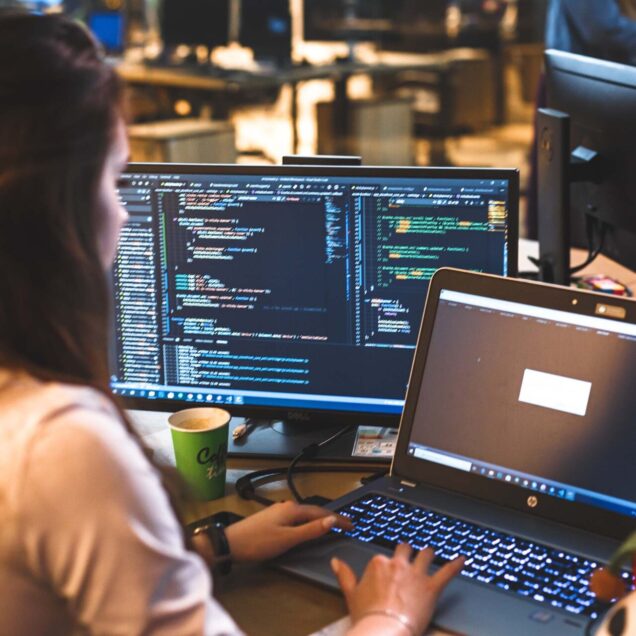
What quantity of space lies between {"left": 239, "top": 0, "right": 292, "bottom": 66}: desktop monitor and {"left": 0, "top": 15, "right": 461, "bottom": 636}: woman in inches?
235

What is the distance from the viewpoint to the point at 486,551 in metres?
1.17

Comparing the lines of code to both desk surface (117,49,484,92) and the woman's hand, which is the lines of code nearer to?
the woman's hand

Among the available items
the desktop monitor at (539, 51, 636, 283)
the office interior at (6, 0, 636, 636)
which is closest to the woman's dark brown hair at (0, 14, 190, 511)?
the desktop monitor at (539, 51, 636, 283)

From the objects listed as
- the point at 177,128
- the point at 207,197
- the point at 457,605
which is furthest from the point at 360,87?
the point at 457,605

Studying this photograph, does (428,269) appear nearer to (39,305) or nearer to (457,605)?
(457,605)

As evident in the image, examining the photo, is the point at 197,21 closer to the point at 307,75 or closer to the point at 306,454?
the point at 307,75

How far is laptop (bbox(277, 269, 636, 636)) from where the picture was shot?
3.77ft

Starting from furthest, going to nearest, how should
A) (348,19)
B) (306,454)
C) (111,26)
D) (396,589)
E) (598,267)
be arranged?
(111,26) < (348,19) < (598,267) < (306,454) < (396,589)

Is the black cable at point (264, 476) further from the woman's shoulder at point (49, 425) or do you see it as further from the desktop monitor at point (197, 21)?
the desktop monitor at point (197, 21)

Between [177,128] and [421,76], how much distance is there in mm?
1874

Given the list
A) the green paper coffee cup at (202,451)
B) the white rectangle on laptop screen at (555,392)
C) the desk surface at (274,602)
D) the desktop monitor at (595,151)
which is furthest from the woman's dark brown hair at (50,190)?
the desktop monitor at (595,151)

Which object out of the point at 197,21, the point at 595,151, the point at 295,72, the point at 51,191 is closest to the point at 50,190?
the point at 51,191

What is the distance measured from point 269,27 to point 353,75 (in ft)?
2.16

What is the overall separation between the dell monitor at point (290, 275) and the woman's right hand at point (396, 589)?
364 mm
